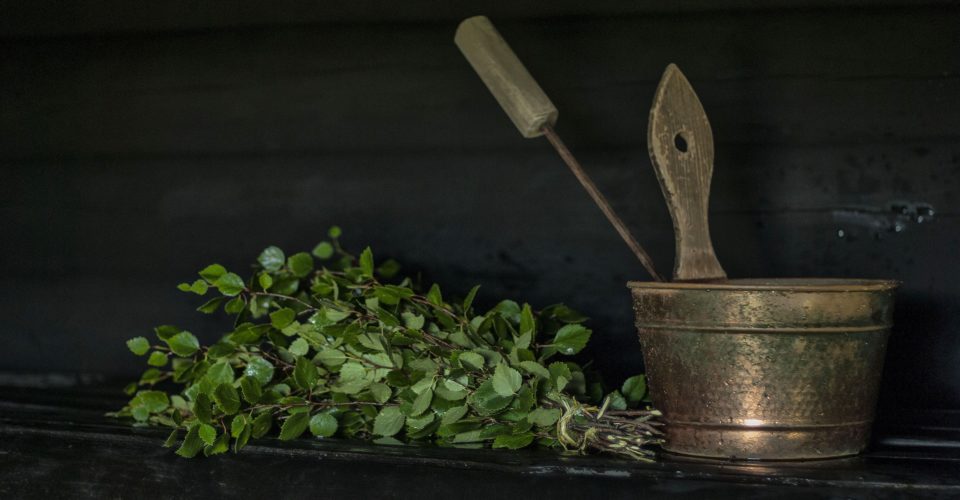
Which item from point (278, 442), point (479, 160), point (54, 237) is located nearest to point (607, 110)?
point (479, 160)

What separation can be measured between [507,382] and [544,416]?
0.20 ft

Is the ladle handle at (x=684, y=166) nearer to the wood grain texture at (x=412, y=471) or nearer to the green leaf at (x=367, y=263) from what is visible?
the wood grain texture at (x=412, y=471)

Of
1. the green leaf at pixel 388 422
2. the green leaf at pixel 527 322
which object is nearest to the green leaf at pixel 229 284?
the green leaf at pixel 388 422

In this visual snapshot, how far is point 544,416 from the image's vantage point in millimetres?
1054

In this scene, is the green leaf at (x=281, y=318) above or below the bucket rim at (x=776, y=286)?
below

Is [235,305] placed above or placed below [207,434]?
above

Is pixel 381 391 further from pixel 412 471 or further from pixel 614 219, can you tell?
pixel 614 219

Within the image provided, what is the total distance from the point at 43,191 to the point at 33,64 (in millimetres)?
195

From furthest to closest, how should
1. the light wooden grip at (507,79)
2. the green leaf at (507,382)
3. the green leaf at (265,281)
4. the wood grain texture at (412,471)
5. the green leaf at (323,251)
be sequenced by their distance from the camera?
1. the green leaf at (323,251)
2. the green leaf at (265,281)
3. the light wooden grip at (507,79)
4. the green leaf at (507,382)
5. the wood grain texture at (412,471)

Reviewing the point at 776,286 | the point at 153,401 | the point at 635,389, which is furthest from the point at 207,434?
the point at 776,286

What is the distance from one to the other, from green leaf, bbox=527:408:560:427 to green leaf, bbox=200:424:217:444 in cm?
32

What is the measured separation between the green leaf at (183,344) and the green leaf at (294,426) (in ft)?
0.56

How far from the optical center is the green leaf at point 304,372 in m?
1.12

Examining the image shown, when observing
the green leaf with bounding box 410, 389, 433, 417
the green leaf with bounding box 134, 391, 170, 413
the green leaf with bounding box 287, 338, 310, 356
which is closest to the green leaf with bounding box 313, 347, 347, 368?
the green leaf with bounding box 287, 338, 310, 356
